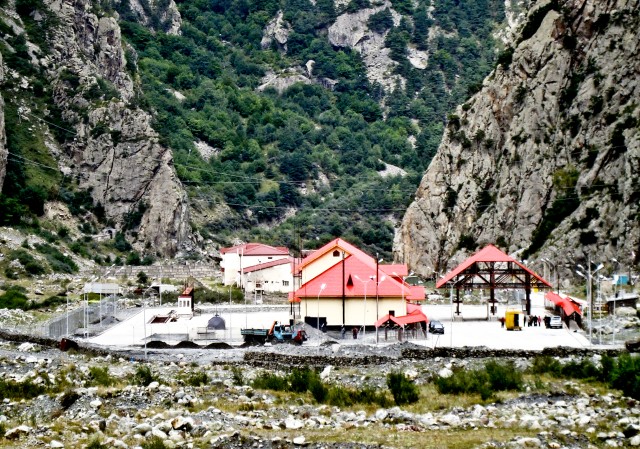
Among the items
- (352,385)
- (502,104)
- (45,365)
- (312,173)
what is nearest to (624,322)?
(352,385)

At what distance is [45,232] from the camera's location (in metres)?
106

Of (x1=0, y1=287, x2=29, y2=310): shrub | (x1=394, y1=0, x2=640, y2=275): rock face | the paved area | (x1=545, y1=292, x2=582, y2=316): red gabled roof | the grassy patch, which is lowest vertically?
the grassy patch

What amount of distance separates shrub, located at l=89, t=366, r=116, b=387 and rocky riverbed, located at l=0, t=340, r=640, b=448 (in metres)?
0.07

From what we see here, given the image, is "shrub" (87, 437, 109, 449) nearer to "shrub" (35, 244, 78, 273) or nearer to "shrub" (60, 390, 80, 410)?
"shrub" (60, 390, 80, 410)

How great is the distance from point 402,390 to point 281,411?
4.08 meters

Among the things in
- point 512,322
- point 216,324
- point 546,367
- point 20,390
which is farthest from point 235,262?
point 20,390

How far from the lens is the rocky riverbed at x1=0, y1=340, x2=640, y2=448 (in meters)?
27.3

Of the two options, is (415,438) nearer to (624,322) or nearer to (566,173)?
(624,322)

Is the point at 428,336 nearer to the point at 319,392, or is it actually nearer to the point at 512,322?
the point at 512,322

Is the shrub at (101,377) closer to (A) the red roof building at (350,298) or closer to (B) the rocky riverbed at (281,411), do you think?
(B) the rocky riverbed at (281,411)

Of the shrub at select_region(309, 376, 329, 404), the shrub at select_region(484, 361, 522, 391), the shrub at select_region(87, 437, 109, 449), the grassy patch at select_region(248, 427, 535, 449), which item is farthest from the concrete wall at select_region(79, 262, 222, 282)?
the grassy patch at select_region(248, 427, 535, 449)

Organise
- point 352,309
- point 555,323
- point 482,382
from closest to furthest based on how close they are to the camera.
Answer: point 482,382
point 555,323
point 352,309

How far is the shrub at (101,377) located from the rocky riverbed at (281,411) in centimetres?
7

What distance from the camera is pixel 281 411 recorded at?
3231cm
